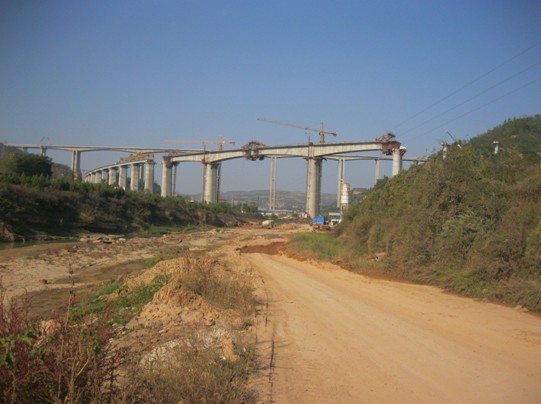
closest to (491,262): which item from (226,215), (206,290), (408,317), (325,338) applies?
(408,317)

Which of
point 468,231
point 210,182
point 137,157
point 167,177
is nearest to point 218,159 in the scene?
point 210,182

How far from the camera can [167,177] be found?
9569 cm

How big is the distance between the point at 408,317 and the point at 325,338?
2.71 m

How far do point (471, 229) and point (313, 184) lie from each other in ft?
Answer: 175

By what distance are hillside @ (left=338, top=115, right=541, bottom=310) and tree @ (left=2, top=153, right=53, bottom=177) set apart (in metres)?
63.1

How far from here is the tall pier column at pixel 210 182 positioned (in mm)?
87938

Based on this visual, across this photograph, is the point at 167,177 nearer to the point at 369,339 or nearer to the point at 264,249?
the point at 264,249

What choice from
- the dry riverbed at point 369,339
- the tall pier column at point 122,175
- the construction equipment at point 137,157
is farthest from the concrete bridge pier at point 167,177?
the dry riverbed at point 369,339

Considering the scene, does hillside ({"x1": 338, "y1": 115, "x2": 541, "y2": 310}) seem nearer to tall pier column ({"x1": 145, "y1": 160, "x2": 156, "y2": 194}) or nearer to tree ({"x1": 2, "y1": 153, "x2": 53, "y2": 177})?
tree ({"x1": 2, "y1": 153, "x2": 53, "y2": 177})

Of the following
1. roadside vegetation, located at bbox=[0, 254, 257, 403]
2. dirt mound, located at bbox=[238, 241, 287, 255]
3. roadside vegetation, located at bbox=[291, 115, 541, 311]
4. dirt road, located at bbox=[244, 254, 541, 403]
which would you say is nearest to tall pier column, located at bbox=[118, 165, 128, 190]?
dirt mound, located at bbox=[238, 241, 287, 255]

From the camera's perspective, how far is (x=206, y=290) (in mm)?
10203

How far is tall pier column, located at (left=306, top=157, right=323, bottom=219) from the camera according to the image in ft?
223

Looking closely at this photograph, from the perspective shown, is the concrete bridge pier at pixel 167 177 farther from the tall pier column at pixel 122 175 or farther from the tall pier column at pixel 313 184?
the tall pier column at pixel 313 184

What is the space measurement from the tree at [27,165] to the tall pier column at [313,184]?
40.9 meters
